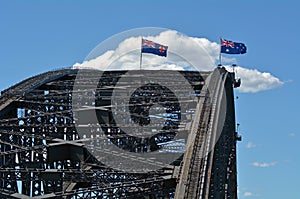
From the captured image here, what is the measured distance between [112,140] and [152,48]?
13.5 metres

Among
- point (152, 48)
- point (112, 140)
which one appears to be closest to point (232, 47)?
point (152, 48)

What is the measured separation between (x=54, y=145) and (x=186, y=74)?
69.2ft

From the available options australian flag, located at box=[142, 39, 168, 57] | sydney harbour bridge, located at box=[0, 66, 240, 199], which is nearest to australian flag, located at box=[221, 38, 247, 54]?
sydney harbour bridge, located at box=[0, 66, 240, 199]

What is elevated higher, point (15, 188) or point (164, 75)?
point (164, 75)

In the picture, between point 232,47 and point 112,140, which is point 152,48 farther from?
point 112,140

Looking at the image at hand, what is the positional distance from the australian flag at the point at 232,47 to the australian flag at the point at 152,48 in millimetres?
3321

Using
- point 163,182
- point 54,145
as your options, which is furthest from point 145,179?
point 54,145

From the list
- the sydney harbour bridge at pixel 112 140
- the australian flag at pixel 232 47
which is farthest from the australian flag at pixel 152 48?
the australian flag at pixel 232 47

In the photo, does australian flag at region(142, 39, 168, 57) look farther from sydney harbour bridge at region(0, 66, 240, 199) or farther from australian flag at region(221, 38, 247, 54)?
australian flag at region(221, 38, 247, 54)

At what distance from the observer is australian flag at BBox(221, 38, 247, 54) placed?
43.0m

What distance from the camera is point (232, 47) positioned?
43.2m

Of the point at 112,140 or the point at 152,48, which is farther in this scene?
the point at 152,48

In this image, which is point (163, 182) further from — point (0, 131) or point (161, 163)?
point (0, 131)

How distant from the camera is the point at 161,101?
131 ft
